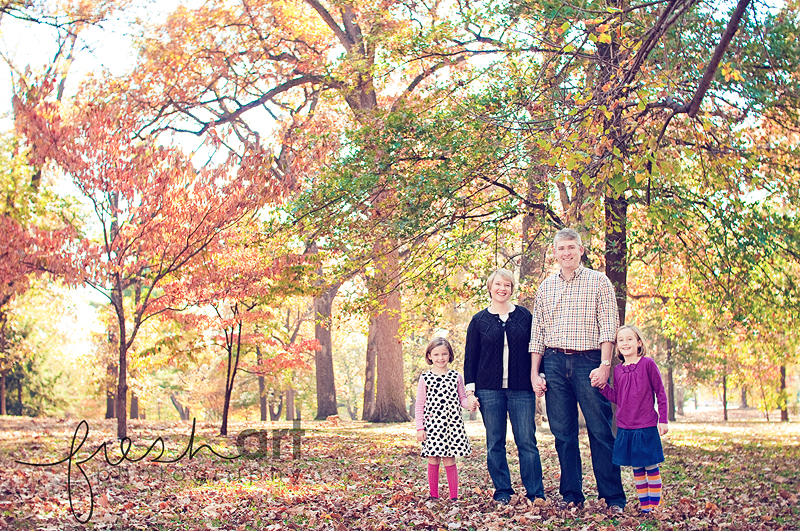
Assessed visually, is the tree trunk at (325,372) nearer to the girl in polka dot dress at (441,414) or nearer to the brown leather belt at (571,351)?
the girl in polka dot dress at (441,414)

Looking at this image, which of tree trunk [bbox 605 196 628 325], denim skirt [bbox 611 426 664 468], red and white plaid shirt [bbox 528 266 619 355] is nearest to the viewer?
denim skirt [bbox 611 426 664 468]

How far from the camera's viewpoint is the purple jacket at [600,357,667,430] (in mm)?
5090

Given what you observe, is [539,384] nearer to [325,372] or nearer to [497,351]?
[497,351]

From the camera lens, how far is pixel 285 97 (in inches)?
840

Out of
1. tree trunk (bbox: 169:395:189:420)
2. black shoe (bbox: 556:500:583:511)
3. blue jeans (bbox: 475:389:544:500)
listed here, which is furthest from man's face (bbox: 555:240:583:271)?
tree trunk (bbox: 169:395:189:420)

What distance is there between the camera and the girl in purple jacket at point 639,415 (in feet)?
16.5

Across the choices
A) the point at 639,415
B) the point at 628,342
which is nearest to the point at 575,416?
the point at 639,415

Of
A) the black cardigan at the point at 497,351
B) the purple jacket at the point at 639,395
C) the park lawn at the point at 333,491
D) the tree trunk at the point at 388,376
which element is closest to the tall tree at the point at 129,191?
the park lawn at the point at 333,491

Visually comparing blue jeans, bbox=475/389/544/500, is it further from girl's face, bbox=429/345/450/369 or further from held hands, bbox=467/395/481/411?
girl's face, bbox=429/345/450/369

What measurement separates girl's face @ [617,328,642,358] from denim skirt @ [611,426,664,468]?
57 centimetres

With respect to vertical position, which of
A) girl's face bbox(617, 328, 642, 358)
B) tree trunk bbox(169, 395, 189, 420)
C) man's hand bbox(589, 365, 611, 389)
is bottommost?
tree trunk bbox(169, 395, 189, 420)

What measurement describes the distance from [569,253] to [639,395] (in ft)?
3.84

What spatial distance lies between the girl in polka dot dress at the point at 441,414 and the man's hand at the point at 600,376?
4.09 feet

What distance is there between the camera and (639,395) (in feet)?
16.8
